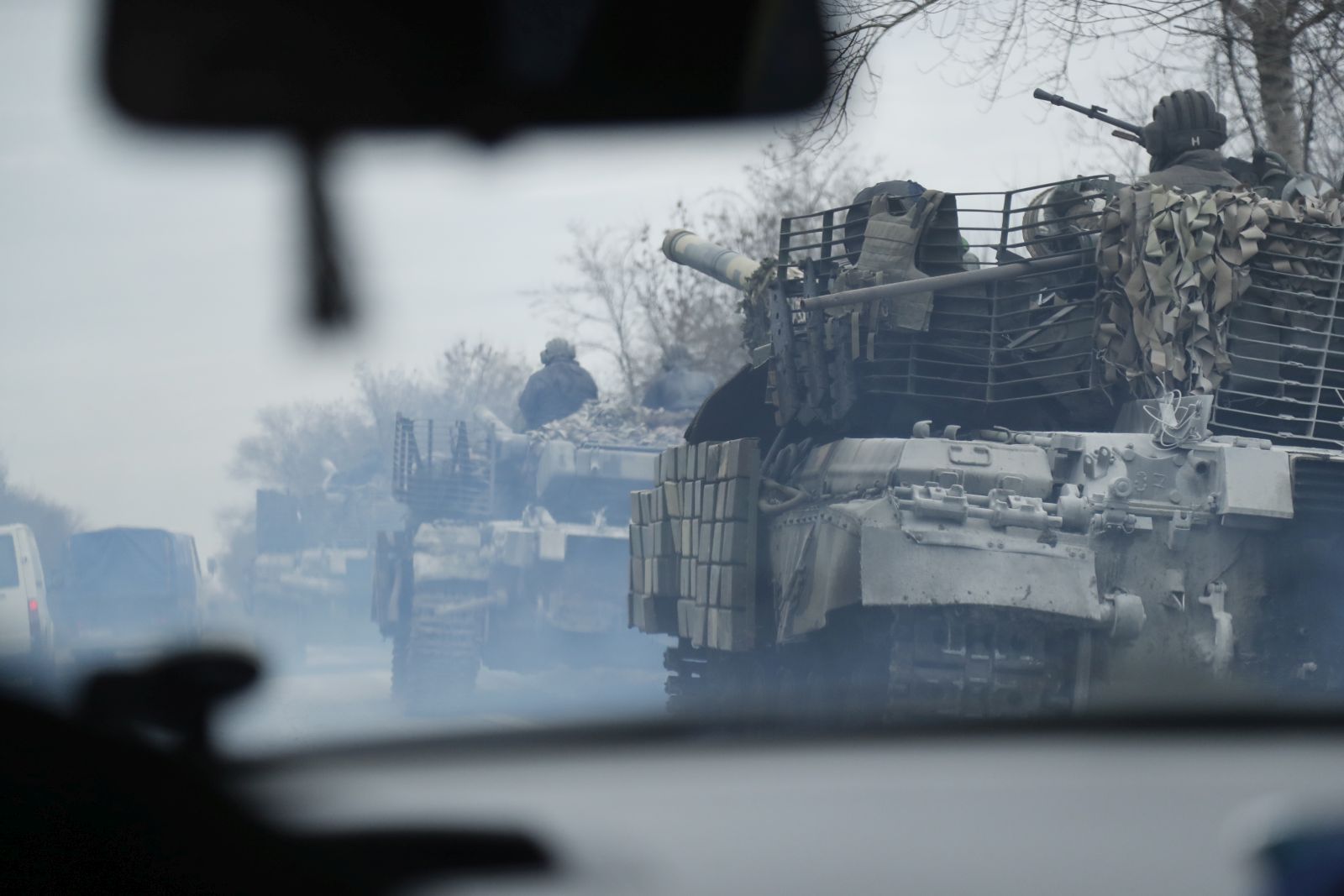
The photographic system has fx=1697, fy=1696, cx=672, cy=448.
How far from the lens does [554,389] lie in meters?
20.5

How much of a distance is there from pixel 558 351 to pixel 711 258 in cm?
715

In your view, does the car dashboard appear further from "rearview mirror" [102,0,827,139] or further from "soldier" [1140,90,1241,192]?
"soldier" [1140,90,1241,192]

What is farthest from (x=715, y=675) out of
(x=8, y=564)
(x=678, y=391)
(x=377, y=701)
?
(x=678, y=391)

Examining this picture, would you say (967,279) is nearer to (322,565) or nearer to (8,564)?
(8,564)

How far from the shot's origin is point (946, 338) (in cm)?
1066

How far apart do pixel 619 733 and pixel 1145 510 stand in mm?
6507

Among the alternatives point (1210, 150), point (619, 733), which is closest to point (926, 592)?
point (1210, 150)

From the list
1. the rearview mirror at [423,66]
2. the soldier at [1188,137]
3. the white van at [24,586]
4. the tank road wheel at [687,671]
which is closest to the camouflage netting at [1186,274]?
the soldier at [1188,137]

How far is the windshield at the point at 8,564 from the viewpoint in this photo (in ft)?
43.5

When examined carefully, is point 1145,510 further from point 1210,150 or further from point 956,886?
point 956,886

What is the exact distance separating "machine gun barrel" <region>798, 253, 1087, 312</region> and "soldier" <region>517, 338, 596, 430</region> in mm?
10017

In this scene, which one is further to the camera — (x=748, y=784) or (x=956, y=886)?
(x=748, y=784)

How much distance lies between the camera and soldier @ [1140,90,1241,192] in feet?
34.1

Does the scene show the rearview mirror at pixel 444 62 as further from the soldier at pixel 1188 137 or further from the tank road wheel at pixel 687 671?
the tank road wheel at pixel 687 671
